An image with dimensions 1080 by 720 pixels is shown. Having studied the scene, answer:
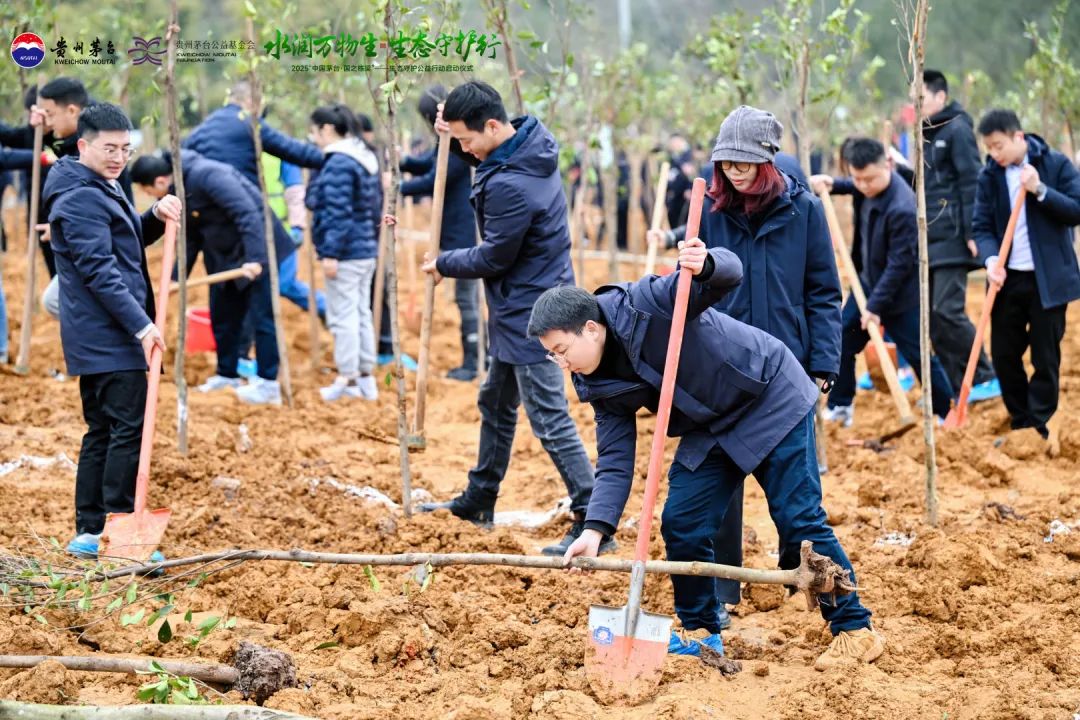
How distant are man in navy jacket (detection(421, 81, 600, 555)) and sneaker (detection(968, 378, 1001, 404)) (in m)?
3.59

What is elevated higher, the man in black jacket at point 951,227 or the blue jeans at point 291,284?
the man in black jacket at point 951,227

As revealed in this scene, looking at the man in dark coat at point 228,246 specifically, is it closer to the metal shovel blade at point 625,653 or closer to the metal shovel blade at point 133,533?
the metal shovel blade at point 133,533

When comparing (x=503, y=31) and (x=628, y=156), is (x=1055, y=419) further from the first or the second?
(x=628, y=156)

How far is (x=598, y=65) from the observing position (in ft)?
31.0

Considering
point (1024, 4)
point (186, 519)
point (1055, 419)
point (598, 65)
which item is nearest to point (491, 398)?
point (186, 519)

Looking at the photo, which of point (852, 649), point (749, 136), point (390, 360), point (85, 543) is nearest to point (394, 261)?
point (85, 543)

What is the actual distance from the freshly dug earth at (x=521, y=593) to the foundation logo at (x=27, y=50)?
103 inches

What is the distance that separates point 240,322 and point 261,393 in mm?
513

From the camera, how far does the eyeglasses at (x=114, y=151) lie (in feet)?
16.1

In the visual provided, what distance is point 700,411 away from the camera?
377cm

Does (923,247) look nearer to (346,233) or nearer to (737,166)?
(737,166)

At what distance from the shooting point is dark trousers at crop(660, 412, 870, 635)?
3.86 metres

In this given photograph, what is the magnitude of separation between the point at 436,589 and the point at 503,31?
3.19 meters

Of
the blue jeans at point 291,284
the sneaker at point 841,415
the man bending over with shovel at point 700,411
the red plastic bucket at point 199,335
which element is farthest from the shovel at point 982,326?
the red plastic bucket at point 199,335
